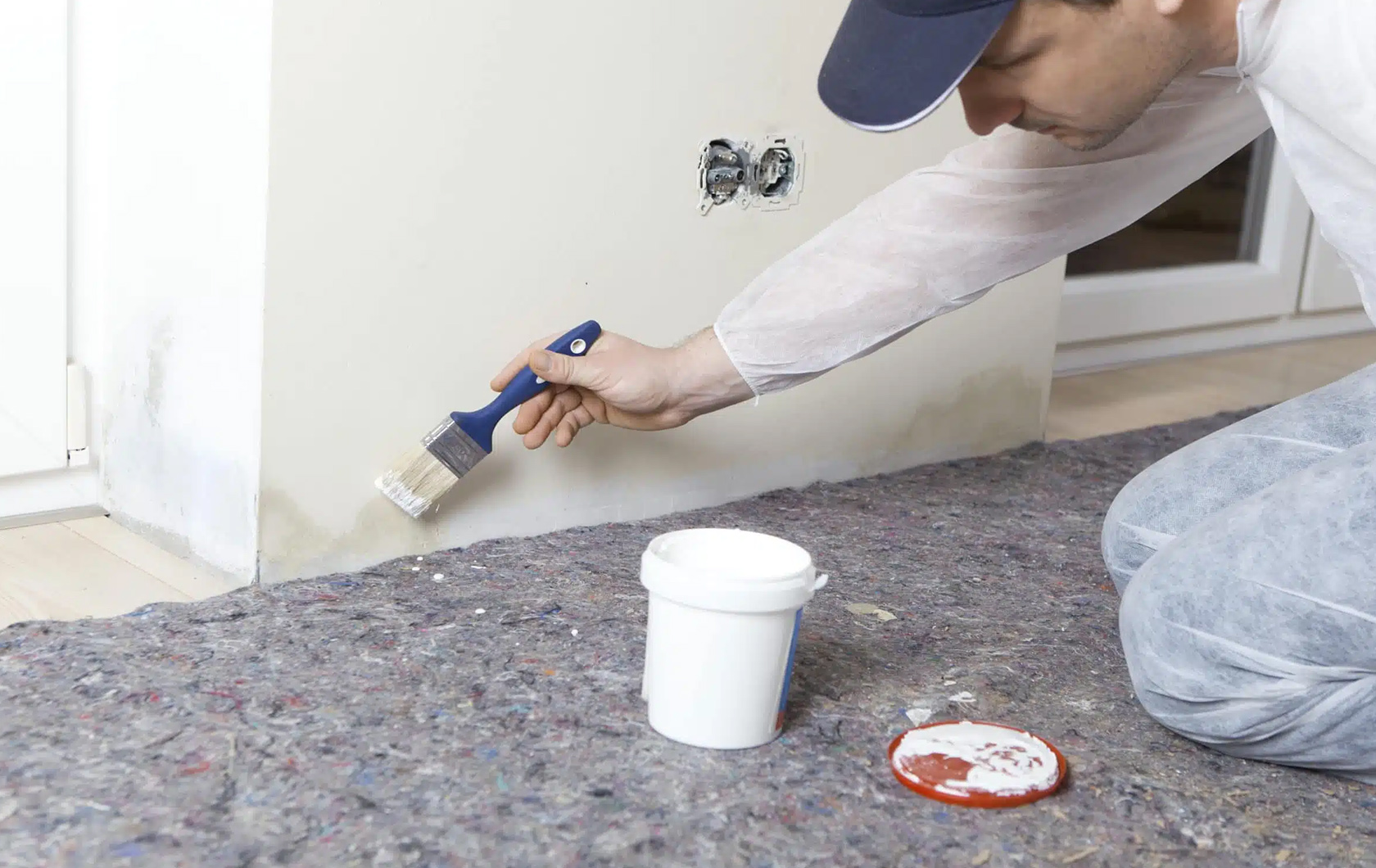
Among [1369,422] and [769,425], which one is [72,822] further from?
[1369,422]

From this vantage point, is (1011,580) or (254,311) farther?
(1011,580)

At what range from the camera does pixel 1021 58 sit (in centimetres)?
91

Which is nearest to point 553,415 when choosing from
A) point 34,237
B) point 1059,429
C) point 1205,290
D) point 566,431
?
point 566,431

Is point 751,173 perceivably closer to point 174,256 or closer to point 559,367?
point 559,367

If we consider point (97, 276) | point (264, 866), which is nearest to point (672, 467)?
point (97, 276)

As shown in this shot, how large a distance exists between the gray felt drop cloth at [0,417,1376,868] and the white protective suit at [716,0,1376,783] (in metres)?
0.08

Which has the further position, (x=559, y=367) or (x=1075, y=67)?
(x=559, y=367)

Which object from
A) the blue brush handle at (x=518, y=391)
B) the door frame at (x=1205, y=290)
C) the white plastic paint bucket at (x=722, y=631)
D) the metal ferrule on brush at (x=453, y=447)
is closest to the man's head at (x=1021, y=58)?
the white plastic paint bucket at (x=722, y=631)

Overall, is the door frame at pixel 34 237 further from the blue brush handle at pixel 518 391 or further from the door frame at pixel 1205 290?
the door frame at pixel 1205 290

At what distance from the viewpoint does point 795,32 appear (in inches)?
58.8

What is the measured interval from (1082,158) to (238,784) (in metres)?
0.86

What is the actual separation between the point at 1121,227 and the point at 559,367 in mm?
546

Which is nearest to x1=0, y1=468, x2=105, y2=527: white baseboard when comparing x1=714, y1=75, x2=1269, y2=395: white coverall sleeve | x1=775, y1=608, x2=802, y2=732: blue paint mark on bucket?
x1=714, y1=75, x2=1269, y2=395: white coverall sleeve

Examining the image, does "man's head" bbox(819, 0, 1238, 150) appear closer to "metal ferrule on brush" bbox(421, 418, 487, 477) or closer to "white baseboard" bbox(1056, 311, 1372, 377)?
"metal ferrule on brush" bbox(421, 418, 487, 477)
